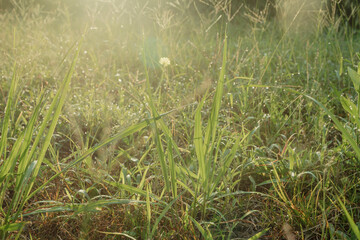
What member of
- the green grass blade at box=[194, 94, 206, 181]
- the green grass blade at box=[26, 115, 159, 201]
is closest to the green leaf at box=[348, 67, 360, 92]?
the green grass blade at box=[194, 94, 206, 181]

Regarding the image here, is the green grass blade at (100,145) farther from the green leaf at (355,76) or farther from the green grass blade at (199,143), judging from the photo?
the green leaf at (355,76)

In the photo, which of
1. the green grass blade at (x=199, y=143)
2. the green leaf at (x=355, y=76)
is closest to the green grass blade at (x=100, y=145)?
the green grass blade at (x=199, y=143)

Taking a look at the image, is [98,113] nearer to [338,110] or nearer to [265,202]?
[265,202]

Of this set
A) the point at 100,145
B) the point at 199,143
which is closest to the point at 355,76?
the point at 199,143

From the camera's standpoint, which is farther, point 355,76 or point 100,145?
point 355,76

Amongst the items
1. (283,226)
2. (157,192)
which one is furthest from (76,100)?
(283,226)

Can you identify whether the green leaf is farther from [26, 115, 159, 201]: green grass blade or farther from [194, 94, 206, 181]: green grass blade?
[26, 115, 159, 201]: green grass blade

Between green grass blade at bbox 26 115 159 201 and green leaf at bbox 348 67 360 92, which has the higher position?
green leaf at bbox 348 67 360 92

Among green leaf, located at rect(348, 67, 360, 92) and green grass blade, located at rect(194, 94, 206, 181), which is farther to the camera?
green leaf, located at rect(348, 67, 360, 92)

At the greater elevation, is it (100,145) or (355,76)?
(355,76)

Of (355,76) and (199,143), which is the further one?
(355,76)

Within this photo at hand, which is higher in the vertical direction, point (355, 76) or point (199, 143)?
point (355, 76)

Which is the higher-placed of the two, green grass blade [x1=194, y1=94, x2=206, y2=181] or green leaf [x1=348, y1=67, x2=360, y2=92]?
green leaf [x1=348, y1=67, x2=360, y2=92]

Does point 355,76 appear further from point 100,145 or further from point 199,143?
point 100,145
